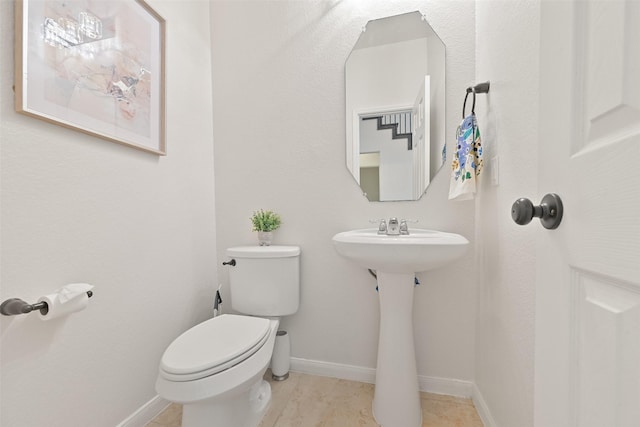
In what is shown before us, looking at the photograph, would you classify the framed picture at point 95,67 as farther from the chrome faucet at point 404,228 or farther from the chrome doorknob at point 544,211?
the chrome doorknob at point 544,211

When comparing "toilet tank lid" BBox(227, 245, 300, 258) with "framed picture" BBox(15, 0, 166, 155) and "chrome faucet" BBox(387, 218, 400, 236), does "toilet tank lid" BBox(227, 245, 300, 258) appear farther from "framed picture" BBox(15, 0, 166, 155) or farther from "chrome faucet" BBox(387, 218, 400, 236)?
"framed picture" BBox(15, 0, 166, 155)

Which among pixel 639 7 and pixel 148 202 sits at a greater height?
pixel 639 7

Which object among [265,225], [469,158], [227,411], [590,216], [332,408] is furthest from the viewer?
[265,225]

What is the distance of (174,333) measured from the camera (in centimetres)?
147

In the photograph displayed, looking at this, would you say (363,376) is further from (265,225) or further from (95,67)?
(95,67)

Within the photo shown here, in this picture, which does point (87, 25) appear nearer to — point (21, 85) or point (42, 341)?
point (21, 85)

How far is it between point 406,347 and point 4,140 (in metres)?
1.58

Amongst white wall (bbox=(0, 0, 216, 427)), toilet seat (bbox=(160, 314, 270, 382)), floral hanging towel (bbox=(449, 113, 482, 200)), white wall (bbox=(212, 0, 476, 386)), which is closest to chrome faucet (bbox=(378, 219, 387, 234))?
white wall (bbox=(212, 0, 476, 386))

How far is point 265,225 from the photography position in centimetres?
→ 161

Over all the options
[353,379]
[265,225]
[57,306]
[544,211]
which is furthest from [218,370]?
[544,211]

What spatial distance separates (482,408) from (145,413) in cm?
149

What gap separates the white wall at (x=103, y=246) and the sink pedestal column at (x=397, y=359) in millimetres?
1052

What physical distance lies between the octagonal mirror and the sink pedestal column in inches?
19.5

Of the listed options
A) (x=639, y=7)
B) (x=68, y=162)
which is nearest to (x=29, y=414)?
(x=68, y=162)
